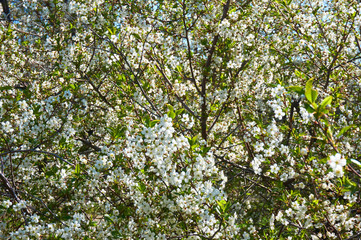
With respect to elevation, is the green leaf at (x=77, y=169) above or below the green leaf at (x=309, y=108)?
above

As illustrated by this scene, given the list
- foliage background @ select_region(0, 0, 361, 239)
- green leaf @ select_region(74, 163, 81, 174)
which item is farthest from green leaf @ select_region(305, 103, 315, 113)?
green leaf @ select_region(74, 163, 81, 174)

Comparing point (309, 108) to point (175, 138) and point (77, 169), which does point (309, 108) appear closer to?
point (175, 138)

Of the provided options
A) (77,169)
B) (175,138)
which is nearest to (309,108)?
(175,138)

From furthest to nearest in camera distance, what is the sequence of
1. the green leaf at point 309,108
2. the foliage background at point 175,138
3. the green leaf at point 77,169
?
the green leaf at point 77,169, the foliage background at point 175,138, the green leaf at point 309,108

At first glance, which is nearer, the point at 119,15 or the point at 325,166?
the point at 325,166

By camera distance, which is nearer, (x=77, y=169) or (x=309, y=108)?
(x=309, y=108)

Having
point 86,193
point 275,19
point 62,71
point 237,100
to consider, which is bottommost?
point 86,193

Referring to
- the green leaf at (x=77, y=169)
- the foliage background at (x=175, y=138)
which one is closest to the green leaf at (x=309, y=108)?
the foliage background at (x=175, y=138)

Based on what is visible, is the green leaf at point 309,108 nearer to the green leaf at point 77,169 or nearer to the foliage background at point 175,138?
the foliage background at point 175,138

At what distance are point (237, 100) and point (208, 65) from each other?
0.83 metres

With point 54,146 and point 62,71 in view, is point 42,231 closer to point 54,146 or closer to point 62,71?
point 54,146

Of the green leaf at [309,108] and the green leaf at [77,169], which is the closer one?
the green leaf at [309,108]

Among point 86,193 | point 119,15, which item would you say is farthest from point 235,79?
point 86,193

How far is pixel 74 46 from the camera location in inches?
199
